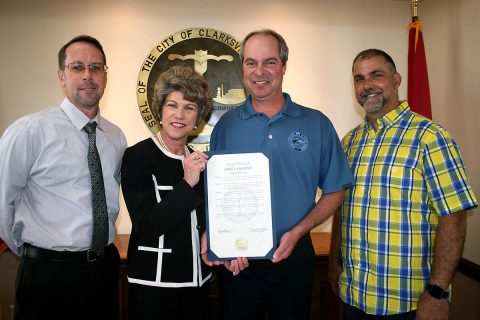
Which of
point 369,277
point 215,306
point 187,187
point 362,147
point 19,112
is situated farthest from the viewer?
point 19,112

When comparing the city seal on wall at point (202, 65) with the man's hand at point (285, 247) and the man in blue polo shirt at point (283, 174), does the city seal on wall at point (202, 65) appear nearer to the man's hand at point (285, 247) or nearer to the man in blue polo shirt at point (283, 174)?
the man in blue polo shirt at point (283, 174)

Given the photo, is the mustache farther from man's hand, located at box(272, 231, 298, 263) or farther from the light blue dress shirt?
the light blue dress shirt

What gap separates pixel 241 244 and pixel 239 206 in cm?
17

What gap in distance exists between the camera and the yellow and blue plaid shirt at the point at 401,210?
5.73 feet

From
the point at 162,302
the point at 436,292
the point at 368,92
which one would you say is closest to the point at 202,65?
the point at 368,92

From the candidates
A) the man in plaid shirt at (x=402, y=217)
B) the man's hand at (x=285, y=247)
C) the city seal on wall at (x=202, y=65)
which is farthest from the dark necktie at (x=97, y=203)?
the city seal on wall at (x=202, y=65)

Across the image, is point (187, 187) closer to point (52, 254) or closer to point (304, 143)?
point (304, 143)

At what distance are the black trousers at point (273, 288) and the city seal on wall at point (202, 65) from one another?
1749 mm

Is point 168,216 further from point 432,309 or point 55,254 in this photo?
point 432,309

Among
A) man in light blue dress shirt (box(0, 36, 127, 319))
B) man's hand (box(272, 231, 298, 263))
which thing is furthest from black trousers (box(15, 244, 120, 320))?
man's hand (box(272, 231, 298, 263))

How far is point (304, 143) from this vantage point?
179 cm

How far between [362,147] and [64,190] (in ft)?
5.28

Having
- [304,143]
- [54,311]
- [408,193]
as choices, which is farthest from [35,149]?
[408,193]

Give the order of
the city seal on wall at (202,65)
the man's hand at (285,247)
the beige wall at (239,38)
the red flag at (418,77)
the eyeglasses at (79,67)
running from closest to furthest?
the man's hand at (285,247) → the eyeglasses at (79,67) → the red flag at (418,77) → the beige wall at (239,38) → the city seal on wall at (202,65)
